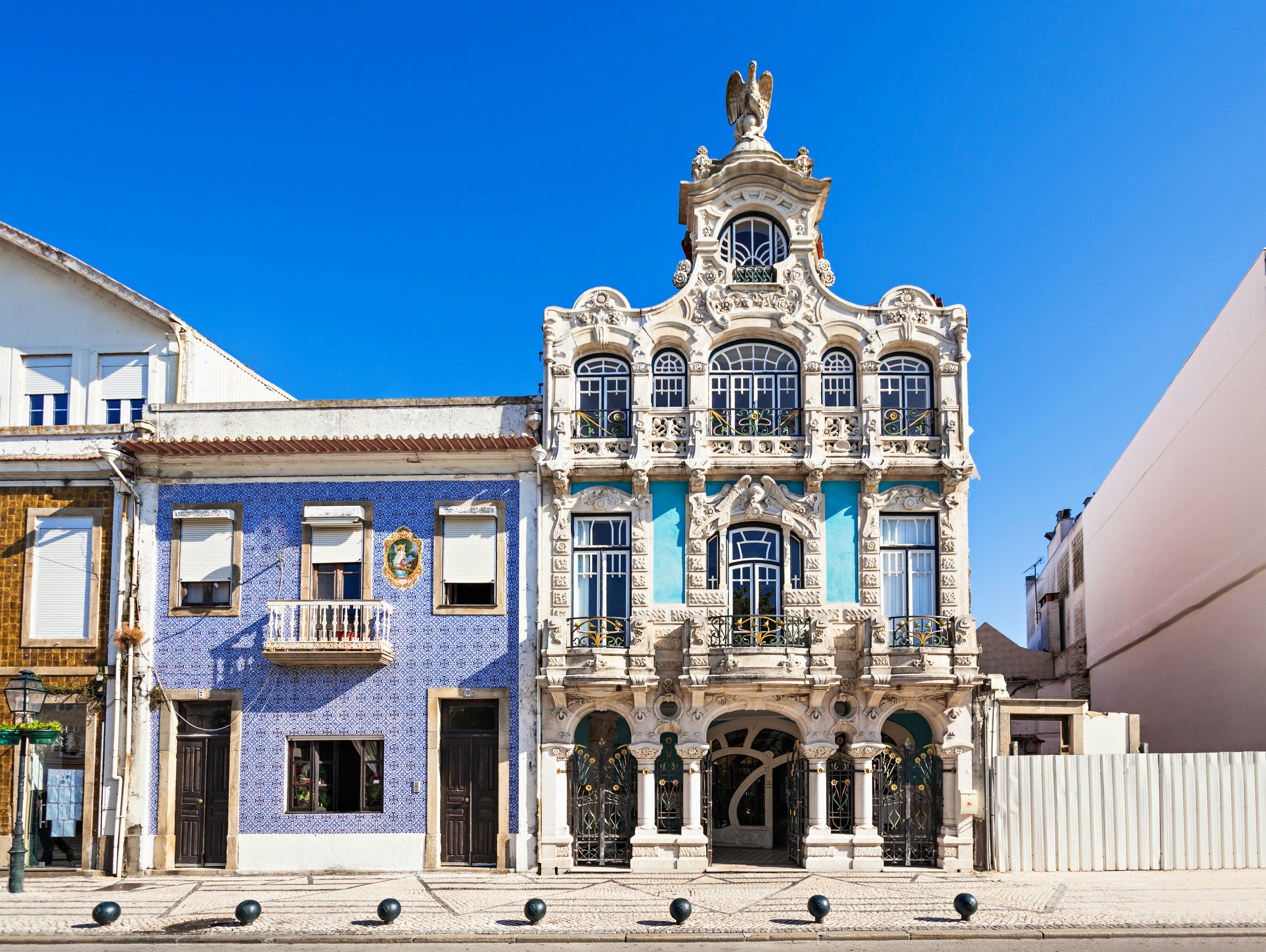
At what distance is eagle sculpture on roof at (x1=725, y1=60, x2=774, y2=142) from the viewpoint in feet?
77.2

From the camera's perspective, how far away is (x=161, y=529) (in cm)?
2211

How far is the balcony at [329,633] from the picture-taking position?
20.8 meters

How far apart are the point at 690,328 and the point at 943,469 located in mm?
5570

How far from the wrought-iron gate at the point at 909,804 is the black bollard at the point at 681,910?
6348 mm

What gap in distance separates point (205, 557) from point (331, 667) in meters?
3.39

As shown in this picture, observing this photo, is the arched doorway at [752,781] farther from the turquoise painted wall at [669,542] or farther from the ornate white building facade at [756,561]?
the turquoise painted wall at [669,542]

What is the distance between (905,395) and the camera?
73.2 ft

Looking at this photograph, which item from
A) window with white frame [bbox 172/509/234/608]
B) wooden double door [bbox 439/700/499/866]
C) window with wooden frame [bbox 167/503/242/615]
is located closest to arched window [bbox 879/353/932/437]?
wooden double door [bbox 439/700/499/866]

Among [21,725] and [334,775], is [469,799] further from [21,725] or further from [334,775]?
[21,725]

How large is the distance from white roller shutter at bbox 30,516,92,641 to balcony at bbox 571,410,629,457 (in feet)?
31.8

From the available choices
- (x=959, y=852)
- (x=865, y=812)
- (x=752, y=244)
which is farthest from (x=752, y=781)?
(x=752, y=244)

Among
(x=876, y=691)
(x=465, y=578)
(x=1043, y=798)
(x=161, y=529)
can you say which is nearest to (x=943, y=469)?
(x=876, y=691)

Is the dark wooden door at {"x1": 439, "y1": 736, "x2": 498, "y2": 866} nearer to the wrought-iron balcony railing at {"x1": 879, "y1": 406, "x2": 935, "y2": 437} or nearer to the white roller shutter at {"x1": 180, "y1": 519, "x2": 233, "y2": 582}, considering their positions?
the white roller shutter at {"x1": 180, "y1": 519, "x2": 233, "y2": 582}

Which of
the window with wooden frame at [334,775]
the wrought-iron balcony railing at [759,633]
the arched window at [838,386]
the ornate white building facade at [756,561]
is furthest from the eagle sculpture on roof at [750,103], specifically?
the window with wooden frame at [334,775]
